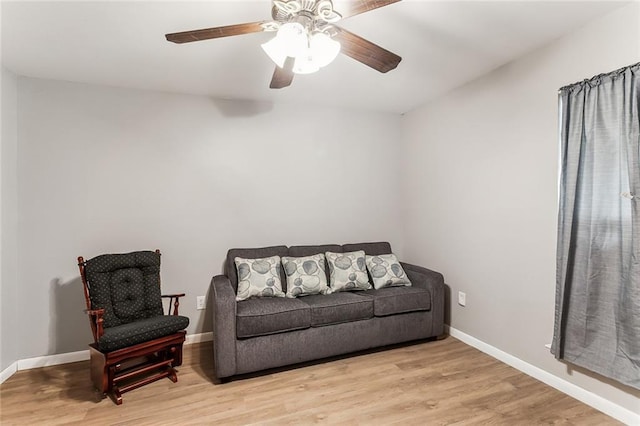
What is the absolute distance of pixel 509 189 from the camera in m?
2.85

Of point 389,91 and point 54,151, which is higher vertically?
point 389,91

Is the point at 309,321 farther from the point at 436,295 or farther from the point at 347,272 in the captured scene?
the point at 436,295

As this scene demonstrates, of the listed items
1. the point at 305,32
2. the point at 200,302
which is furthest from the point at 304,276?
the point at 305,32

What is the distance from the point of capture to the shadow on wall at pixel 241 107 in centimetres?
351

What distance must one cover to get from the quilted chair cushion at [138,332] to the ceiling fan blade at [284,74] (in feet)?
6.21

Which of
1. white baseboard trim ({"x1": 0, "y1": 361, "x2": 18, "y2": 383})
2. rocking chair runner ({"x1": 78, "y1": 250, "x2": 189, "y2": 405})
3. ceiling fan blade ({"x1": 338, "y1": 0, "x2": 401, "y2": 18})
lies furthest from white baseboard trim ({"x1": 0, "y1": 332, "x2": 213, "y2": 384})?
ceiling fan blade ({"x1": 338, "y1": 0, "x2": 401, "y2": 18})

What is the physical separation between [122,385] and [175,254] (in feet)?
3.88

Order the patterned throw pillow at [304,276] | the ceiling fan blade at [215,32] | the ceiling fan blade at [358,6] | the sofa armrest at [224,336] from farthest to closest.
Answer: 1. the patterned throw pillow at [304,276]
2. the sofa armrest at [224,336]
3. the ceiling fan blade at [215,32]
4. the ceiling fan blade at [358,6]

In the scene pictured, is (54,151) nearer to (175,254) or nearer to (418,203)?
(175,254)

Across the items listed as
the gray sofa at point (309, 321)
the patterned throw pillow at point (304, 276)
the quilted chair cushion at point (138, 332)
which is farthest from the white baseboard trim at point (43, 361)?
the patterned throw pillow at point (304, 276)

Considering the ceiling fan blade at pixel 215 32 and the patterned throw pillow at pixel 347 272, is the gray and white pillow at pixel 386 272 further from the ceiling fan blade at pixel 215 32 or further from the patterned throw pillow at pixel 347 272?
the ceiling fan blade at pixel 215 32

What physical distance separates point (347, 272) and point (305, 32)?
2.26m

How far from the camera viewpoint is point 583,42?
2295 mm

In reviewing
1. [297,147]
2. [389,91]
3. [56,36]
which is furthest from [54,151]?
[389,91]
